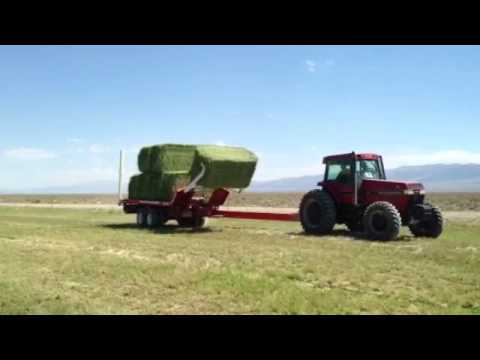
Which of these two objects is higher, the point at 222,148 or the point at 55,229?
the point at 222,148

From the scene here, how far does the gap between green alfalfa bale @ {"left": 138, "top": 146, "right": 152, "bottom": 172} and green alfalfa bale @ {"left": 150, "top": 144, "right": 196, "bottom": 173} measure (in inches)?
5.1

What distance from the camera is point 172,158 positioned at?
20141mm

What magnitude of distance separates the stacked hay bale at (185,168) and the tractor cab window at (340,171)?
2956 mm

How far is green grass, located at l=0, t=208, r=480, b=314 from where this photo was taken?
721 centimetres

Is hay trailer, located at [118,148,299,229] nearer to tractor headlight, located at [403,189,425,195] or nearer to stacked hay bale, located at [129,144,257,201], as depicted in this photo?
stacked hay bale, located at [129,144,257,201]

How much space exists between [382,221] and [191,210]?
717 cm

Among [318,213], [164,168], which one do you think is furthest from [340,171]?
[164,168]

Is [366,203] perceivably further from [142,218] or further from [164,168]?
[142,218]

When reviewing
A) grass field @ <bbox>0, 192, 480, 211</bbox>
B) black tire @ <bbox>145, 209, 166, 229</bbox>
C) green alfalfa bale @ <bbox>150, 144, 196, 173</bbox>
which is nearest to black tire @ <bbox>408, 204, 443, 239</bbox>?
green alfalfa bale @ <bbox>150, 144, 196, 173</bbox>

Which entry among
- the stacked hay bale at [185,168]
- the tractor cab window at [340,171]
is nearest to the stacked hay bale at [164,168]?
the stacked hay bale at [185,168]
